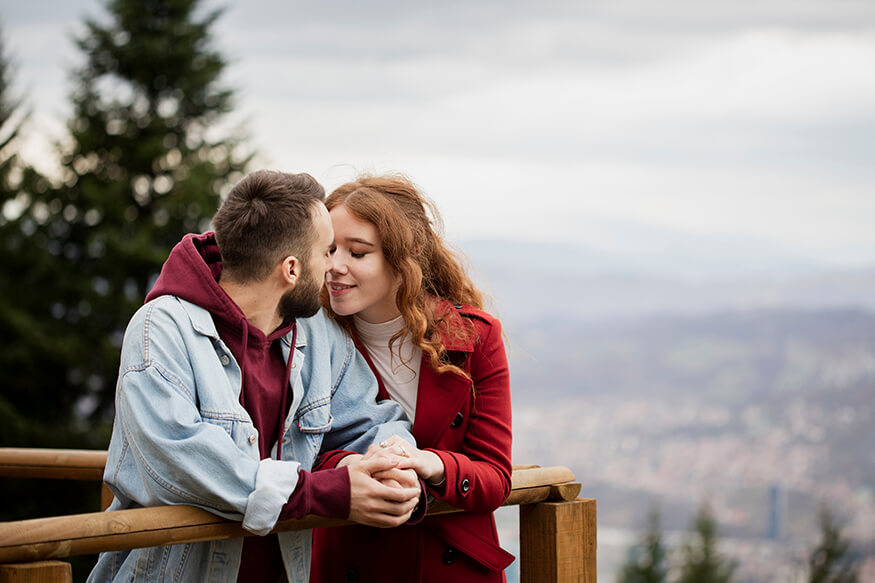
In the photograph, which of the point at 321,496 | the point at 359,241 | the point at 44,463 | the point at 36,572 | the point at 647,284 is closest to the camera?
the point at 36,572

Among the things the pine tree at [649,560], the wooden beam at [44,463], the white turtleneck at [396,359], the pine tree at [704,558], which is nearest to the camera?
the white turtleneck at [396,359]

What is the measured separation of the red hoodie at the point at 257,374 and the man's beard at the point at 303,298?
66mm

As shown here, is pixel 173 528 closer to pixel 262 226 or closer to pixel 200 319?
pixel 200 319

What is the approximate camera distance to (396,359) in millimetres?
2668

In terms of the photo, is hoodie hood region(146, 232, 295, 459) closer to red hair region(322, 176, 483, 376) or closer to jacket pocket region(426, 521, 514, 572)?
red hair region(322, 176, 483, 376)

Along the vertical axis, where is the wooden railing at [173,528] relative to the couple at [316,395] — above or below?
below

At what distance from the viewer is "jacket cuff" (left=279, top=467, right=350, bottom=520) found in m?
2.10

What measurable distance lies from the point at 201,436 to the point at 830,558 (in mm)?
34012

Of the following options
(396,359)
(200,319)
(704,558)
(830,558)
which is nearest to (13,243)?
(396,359)

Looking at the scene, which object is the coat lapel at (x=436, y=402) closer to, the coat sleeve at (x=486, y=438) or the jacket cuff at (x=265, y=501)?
the coat sleeve at (x=486, y=438)

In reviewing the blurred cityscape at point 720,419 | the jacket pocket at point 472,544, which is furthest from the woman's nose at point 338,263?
the blurred cityscape at point 720,419

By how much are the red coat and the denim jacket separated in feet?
0.43

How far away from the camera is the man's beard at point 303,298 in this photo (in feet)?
7.71

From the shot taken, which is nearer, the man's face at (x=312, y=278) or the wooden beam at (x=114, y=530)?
the wooden beam at (x=114, y=530)
